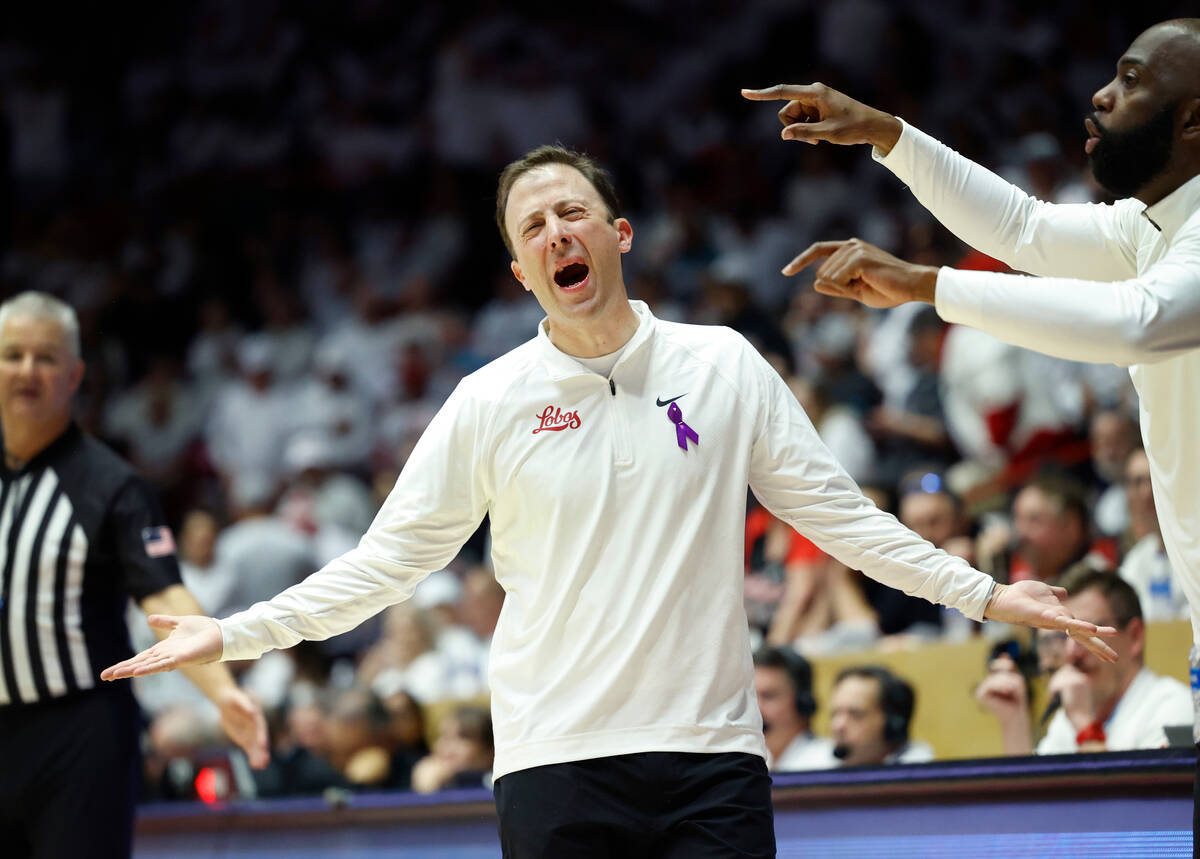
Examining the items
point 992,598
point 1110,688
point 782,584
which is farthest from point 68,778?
point 782,584

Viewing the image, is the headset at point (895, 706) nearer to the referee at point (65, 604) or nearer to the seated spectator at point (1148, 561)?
the seated spectator at point (1148, 561)

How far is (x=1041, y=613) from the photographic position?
9.43 ft

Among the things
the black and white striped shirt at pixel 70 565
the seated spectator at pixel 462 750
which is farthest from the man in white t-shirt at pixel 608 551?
the seated spectator at pixel 462 750

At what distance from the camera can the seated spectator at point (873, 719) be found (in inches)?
187

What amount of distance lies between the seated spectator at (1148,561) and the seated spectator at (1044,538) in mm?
148

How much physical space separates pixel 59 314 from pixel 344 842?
2055 millimetres

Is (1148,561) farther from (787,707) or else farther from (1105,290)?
(1105,290)

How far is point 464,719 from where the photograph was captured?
230 inches

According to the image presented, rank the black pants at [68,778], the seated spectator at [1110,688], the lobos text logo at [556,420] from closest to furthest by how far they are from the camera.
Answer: the lobos text logo at [556,420] < the black pants at [68,778] < the seated spectator at [1110,688]

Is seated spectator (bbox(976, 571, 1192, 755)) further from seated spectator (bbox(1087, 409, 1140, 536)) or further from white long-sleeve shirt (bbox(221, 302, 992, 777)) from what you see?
seated spectator (bbox(1087, 409, 1140, 536))

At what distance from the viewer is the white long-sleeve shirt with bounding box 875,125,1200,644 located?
262cm

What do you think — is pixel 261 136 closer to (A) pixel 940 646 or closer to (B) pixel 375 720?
(B) pixel 375 720

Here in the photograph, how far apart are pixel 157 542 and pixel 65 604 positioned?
0.31 m

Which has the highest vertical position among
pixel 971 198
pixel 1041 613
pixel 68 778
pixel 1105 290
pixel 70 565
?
pixel 971 198
